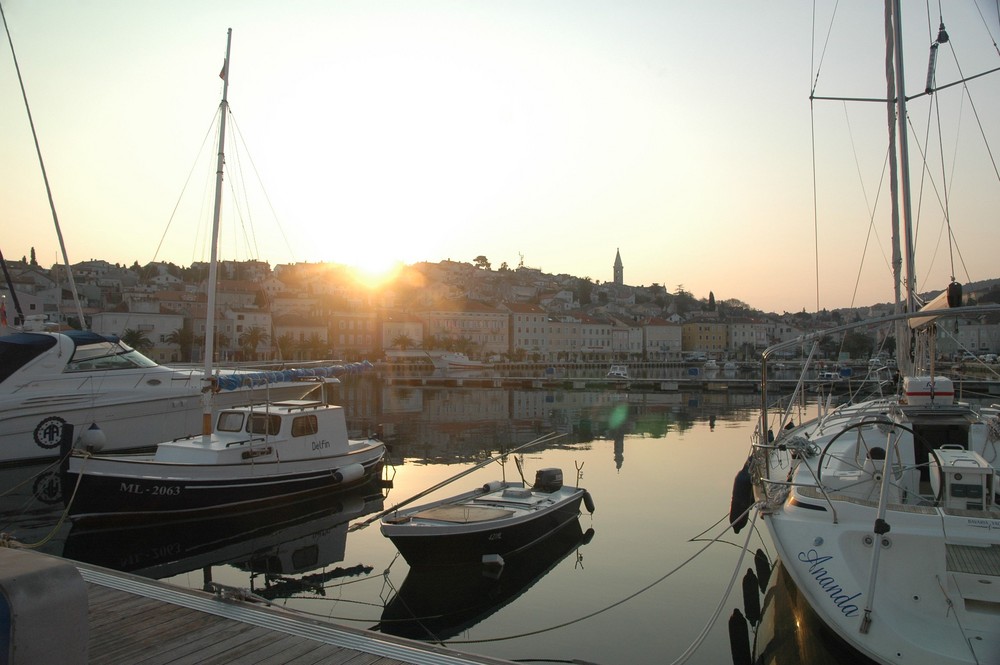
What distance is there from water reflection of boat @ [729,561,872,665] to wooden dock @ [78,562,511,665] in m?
4.92

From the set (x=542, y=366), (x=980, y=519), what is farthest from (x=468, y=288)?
(x=980, y=519)

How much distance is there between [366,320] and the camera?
354 feet

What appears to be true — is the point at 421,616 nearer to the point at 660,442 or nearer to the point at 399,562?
the point at 399,562

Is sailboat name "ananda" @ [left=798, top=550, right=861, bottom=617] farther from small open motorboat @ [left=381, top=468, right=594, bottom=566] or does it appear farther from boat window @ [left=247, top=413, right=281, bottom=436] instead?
boat window @ [left=247, top=413, right=281, bottom=436]

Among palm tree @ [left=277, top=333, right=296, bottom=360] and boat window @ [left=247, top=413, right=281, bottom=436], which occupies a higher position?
palm tree @ [left=277, top=333, right=296, bottom=360]

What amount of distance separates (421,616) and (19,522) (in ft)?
37.3

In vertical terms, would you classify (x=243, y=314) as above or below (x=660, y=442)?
above

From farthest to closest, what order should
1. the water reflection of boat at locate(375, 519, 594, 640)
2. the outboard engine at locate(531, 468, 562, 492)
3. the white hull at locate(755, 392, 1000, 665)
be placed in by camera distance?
the outboard engine at locate(531, 468, 562, 492), the water reflection of boat at locate(375, 519, 594, 640), the white hull at locate(755, 392, 1000, 665)

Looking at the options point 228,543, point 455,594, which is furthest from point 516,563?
point 228,543

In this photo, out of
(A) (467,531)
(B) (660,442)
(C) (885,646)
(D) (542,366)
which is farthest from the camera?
(D) (542,366)

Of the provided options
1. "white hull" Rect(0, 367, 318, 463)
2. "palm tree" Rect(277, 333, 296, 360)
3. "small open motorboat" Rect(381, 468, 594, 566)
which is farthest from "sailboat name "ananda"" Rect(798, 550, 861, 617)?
"palm tree" Rect(277, 333, 296, 360)

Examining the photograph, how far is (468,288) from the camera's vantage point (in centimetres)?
16112

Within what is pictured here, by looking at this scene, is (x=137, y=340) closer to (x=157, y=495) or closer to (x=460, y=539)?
(x=157, y=495)

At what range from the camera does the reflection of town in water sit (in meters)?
31.8
